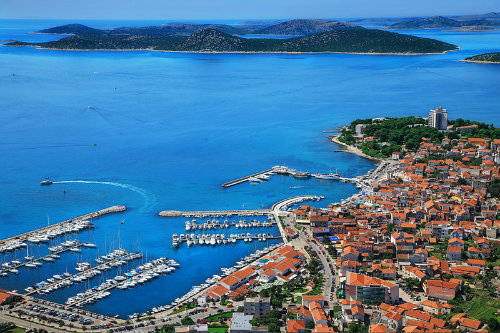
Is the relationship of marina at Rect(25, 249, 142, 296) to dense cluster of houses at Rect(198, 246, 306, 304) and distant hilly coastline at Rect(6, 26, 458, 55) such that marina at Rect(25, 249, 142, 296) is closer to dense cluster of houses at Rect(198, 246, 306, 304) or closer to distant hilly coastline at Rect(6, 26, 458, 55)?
dense cluster of houses at Rect(198, 246, 306, 304)

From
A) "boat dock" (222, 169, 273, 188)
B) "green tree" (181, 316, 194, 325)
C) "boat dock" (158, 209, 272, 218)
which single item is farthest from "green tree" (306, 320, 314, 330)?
"boat dock" (222, 169, 273, 188)

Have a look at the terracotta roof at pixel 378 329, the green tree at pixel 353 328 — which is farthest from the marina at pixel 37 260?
the terracotta roof at pixel 378 329

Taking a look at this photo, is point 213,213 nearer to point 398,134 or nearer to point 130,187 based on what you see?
point 130,187

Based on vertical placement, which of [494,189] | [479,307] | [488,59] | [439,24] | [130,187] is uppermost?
[439,24]

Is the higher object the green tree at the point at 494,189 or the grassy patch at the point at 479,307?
the green tree at the point at 494,189

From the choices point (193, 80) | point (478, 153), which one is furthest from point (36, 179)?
point (193, 80)

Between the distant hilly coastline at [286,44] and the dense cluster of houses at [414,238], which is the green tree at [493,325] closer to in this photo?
the dense cluster of houses at [414,238]

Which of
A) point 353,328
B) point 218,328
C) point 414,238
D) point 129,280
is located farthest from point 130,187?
point 353,328

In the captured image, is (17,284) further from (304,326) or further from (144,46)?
(144,46)
